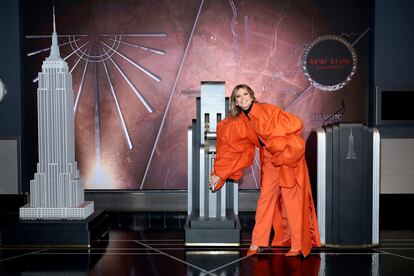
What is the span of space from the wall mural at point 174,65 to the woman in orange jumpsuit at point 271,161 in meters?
1.93

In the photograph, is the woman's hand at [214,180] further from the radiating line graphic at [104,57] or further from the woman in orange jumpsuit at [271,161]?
the radiating line graphic at [104,57]

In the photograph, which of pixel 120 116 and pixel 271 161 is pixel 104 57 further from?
pixel 271 161

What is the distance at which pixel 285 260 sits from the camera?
3252 millimetres

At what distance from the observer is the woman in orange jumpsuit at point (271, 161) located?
3.27 meters

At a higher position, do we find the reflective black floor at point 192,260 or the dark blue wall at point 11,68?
the dark blue wall at point 11,68

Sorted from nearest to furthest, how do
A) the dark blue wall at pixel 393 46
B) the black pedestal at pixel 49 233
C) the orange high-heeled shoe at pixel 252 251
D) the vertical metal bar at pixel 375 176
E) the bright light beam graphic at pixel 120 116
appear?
the orange high-heeled shoe at pixel 252 251, the vertical metal bar at pixel 375 176, the black pedestal at pixel 49 233, the dark blue wall at pixel 393 46, the bright light beam graphic at pixel 120 116

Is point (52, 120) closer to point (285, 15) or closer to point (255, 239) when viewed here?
point (255, 239)

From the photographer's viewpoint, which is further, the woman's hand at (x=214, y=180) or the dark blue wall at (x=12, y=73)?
the dark blue wall at (x=12, y=73)

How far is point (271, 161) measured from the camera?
340cm

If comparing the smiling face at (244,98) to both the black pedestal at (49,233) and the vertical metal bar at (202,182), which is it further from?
the black pedestal at (49,233)

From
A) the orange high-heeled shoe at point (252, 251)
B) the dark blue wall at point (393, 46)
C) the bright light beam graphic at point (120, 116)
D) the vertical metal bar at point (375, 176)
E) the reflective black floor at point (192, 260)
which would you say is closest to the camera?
the reflective black floor at point (192, 260)

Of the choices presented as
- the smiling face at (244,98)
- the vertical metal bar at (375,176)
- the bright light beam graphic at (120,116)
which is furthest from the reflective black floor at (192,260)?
the bright light beam graphic at (120,116)

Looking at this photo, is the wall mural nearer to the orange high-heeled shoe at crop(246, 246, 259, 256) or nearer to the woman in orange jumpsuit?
the woman in orange jumpsuit

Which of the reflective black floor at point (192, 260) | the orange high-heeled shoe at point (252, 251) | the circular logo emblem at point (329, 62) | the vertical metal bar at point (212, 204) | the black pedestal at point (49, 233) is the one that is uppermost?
the circular logo emblem at point (329, 62)
